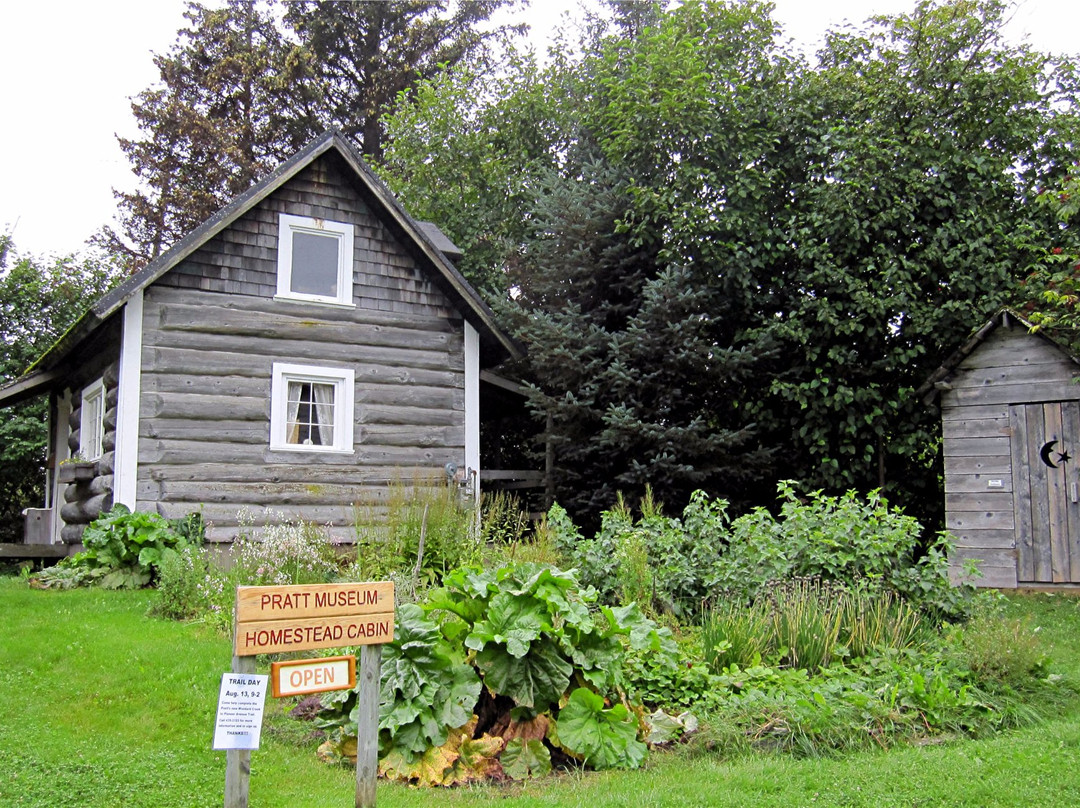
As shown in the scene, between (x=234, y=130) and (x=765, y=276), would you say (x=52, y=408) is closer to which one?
(x=234, y=130)

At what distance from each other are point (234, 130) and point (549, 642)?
22032 millimetres

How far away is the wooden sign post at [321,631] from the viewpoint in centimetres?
406

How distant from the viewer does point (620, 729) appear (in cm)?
557

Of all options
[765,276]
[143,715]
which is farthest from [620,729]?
[765,276]

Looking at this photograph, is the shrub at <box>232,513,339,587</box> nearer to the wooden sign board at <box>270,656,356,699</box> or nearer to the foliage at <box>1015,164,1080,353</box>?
the wooden sign board at <box>270,656,356,699</box>

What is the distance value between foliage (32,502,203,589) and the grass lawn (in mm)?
3695

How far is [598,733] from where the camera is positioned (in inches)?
215

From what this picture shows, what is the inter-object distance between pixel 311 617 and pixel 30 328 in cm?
2092

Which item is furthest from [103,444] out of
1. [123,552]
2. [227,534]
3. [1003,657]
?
[1003,657]

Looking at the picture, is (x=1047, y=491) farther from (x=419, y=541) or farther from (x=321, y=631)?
(x=321, y=631)

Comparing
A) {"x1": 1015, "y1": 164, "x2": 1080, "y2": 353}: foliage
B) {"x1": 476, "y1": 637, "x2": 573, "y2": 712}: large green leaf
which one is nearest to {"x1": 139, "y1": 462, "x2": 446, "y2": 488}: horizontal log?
{"x1": 476, "y1": 637, "x2": 573, "y2": 712}: large green leaf

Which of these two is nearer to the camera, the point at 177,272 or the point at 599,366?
the point at 177,272

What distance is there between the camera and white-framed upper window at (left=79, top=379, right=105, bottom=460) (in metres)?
13.2

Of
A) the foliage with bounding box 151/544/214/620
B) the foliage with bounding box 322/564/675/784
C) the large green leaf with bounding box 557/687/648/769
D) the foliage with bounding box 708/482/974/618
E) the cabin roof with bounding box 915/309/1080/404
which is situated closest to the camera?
the foliage with bounding box 322/564/675/784
